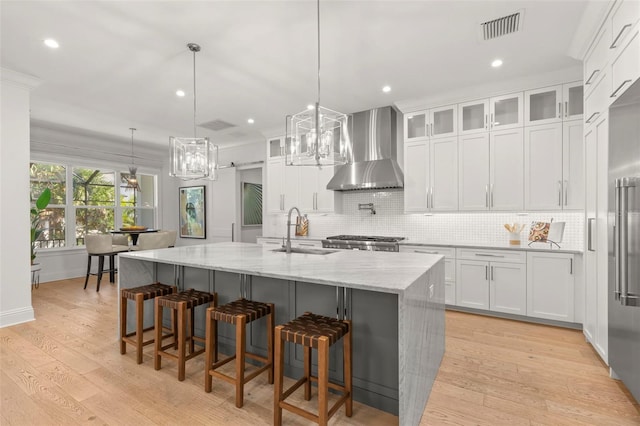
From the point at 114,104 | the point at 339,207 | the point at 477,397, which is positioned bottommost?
the point at 477,397

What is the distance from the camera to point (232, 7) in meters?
2.42

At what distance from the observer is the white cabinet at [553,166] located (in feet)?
11.5

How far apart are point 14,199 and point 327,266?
376 centimetres

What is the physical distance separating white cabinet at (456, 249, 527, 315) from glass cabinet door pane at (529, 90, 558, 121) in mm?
1601

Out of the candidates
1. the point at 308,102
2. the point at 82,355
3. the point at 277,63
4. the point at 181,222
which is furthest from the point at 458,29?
the point at 181,222

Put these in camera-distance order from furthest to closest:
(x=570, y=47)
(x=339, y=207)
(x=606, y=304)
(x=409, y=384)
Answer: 1. (x=339, y=207)
2. (x=570, y=47)
3. (x=606, y=304)
4. (x=409, y=384)

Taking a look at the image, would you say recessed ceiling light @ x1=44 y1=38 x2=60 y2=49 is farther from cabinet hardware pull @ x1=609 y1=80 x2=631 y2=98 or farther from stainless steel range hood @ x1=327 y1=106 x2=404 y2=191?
cabinet hardware pull @ x1=609 y1=80 x2=631 y2=98

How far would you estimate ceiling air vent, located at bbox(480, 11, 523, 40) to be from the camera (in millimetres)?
2576

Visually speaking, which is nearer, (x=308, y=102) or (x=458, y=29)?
(x=458, y=29)

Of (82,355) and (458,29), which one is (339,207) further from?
(82,355)

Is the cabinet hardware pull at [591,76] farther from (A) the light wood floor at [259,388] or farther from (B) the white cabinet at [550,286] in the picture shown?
(A) the light wood floor at [259,388]

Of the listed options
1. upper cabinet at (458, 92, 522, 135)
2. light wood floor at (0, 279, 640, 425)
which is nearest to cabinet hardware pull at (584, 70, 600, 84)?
upper cabinet at (458, 92, 522, 135)

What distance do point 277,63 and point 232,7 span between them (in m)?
0.93

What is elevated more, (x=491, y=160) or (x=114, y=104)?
(x=114, y=104)
